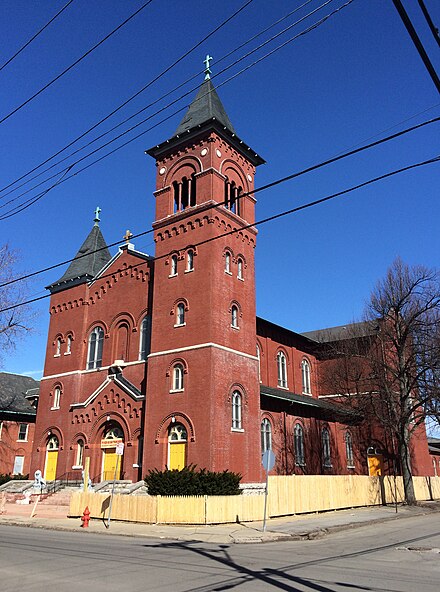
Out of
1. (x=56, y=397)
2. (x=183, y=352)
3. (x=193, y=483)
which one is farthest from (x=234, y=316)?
(x=56, y=397)

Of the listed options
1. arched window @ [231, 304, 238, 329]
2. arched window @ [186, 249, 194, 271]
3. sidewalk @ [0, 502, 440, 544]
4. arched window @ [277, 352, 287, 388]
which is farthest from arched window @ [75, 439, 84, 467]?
arched window @ [277, 352, 287, 388]

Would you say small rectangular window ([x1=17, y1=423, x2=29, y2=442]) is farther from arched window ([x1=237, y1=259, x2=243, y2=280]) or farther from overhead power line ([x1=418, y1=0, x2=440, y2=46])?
overhead power line ([x1=418, y1=0, x2=440, y2=46])

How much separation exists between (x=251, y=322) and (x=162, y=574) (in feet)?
68.8

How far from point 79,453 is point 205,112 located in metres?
22.4

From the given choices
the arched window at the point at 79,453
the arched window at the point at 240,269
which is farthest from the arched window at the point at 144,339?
the arched window at the point at 79,453

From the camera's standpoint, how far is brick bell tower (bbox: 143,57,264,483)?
25812 mm

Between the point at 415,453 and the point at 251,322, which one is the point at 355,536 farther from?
the point at 415,453

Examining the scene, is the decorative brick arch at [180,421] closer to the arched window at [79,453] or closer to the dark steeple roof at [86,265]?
the arched window at [79,453]

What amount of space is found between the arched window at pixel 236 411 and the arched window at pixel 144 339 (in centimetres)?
635

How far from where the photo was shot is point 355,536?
17.7 m

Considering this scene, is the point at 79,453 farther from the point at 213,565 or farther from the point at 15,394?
the point at 213,565

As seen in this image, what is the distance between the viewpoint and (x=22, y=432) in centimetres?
4534

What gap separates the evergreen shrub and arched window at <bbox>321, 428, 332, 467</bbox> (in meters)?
16.7

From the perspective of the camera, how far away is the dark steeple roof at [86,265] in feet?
119
